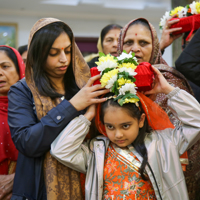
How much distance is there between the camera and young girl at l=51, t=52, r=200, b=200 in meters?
1.74

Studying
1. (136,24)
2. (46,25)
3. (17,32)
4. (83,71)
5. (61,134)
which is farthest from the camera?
(17,32)

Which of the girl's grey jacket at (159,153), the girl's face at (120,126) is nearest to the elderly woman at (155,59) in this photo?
the girl's grey jacket at (159,153)

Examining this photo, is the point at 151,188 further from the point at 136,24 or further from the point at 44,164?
the point at 136,24

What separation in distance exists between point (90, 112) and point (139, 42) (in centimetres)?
86

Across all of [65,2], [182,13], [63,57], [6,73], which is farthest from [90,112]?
[65,2]

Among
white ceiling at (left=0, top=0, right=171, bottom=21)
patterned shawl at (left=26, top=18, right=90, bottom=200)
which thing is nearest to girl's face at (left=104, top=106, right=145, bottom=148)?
patterned shawl at (left=26, top=18, right=90, bottom=200)

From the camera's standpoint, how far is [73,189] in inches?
73.4

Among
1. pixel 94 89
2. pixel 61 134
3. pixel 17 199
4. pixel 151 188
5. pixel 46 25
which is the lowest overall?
pixel 17 199

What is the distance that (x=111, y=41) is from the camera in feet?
12.0

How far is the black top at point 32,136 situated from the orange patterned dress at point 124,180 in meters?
0.42

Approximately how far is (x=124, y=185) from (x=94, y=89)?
26.4 inches

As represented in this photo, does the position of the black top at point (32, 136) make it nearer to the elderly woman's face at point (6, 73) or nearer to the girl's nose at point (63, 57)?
the girl's nose at point (63, 57)

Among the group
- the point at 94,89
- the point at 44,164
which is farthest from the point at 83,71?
the point at 44,164

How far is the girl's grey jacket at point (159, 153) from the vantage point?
173cm
